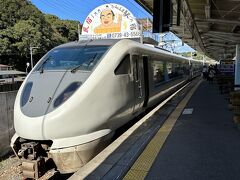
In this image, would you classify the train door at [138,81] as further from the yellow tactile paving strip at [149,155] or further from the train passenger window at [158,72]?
the train passenger window at [158,72]

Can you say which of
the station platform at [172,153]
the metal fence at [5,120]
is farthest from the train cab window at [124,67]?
the metal fence at [5,120]

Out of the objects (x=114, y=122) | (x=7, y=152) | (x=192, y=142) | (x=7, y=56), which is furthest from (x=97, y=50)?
(x=7, y=56)

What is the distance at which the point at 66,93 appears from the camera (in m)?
6.72

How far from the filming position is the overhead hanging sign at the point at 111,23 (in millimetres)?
29531

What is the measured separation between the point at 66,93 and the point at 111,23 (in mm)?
23830

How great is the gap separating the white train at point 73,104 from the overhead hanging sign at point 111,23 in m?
21.0

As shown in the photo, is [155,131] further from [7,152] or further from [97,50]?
[7,152]

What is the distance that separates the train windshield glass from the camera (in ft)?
24.7

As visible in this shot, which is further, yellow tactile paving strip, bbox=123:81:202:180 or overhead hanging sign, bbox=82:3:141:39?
overhead hanging sign, bbox=82:3:141:39

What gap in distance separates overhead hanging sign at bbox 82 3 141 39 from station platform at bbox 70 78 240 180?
66.5ft

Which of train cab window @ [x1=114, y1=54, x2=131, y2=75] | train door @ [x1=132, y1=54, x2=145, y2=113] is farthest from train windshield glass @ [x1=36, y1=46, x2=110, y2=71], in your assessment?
train door @ [x1=132, y1=54, x2=145, y2=113]

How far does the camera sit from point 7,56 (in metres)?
63.4

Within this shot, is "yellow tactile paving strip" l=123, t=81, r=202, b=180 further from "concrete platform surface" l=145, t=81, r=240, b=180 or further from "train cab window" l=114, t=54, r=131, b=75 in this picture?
"train cab window" l=114, t=54, r=131, b=75

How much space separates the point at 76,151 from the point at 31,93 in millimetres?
1551
